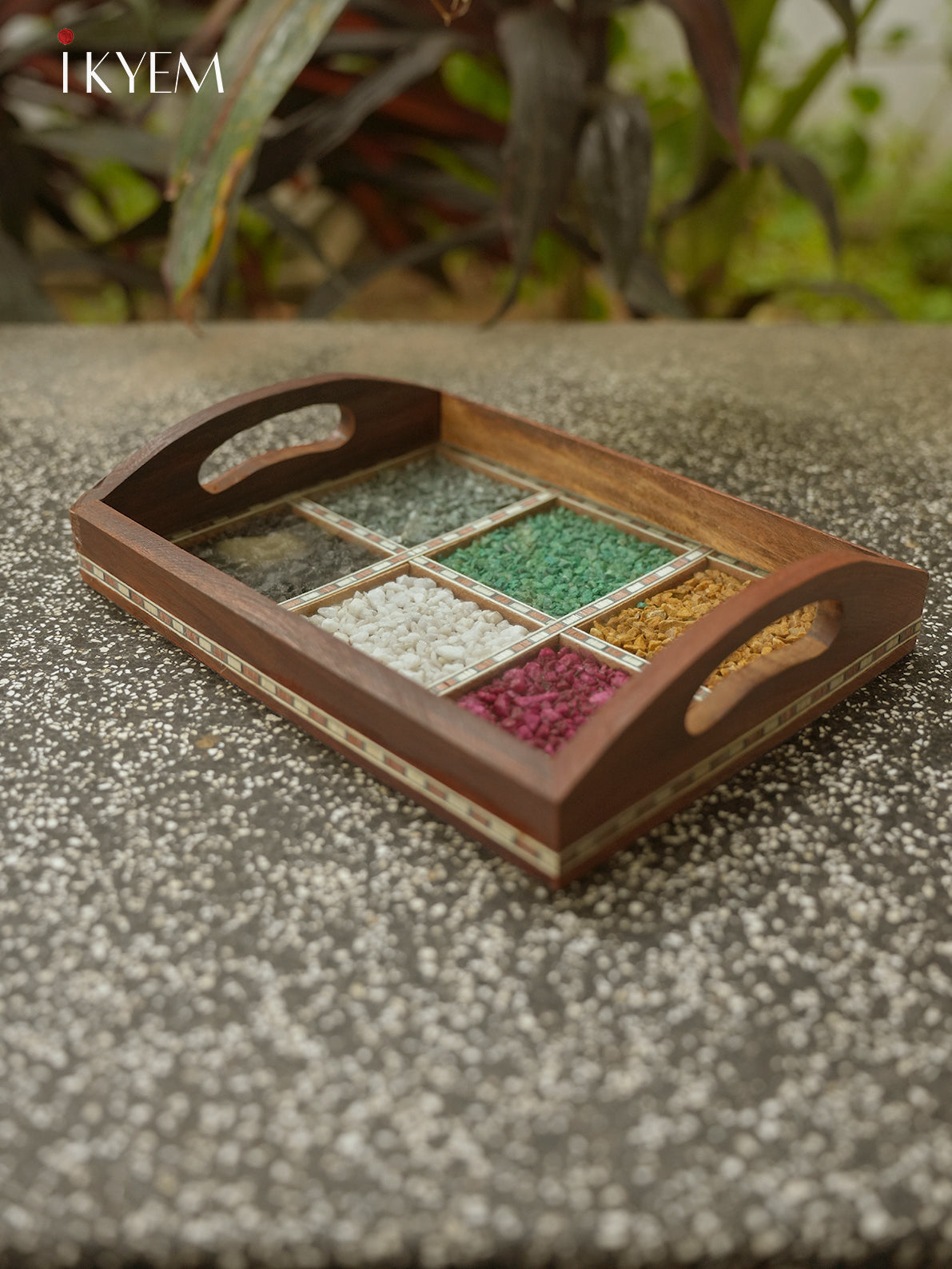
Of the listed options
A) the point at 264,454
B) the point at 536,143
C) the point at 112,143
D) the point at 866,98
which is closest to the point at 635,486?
the point at 264,454

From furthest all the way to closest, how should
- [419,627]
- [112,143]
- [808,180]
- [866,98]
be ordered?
[866,98], [112,143], [808,180], [419,627]

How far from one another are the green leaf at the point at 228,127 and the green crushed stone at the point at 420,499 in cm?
40

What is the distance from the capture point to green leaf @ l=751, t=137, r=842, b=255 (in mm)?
1621

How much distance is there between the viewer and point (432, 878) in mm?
615

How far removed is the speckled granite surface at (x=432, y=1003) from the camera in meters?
0.45

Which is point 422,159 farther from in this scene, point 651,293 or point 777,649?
point 777,649

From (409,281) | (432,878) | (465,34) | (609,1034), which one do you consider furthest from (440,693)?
(409,281)

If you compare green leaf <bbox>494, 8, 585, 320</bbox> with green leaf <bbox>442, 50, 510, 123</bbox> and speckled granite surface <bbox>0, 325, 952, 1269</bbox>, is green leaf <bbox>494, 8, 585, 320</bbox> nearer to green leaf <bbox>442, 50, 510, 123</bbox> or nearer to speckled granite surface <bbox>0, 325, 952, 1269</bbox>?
green leaf <bbox>442, 50, 510, 123</bbox>

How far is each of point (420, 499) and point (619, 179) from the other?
2.40 feet

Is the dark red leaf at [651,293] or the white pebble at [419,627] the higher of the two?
the dark red leaf at [651,293]

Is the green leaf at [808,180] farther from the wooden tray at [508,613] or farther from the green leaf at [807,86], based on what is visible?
the wooden tray at [508,613]

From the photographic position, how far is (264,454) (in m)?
0.97

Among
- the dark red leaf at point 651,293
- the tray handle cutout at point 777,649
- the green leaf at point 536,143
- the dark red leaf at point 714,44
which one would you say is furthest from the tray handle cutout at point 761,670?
the dark red leaf at point 651,293

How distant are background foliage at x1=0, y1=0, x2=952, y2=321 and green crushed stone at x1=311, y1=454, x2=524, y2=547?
0.41 m
